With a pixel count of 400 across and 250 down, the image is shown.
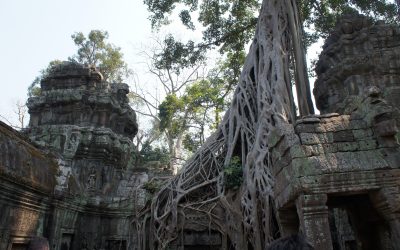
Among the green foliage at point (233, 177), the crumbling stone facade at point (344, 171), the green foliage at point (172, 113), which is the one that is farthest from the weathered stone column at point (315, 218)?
the green foliage at point (172, 113)

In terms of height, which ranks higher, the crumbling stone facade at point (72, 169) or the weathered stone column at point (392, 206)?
the crumbling stone facade at point (72, 169)

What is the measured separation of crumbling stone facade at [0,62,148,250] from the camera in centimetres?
487

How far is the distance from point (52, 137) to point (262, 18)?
585 cm

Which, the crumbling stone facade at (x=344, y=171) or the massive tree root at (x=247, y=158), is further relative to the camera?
the massive tree root at (x=247, y=158)

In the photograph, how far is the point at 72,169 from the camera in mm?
8359

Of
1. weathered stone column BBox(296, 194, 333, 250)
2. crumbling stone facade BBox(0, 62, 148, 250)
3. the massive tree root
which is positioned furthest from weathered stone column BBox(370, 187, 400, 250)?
crumbling stone facade BBox(0, 62, 148, 250)

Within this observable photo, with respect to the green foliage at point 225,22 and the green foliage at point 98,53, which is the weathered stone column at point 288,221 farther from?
the green foliage at point 98,53

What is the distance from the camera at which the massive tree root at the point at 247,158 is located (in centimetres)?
488

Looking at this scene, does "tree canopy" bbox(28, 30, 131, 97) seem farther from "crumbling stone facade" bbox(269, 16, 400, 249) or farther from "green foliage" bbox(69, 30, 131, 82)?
"crumbling stone facade" bbox(269, 16, 400, 249)

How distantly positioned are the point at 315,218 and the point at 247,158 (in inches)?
94.9

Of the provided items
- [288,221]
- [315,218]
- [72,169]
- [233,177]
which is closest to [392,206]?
[315,218]

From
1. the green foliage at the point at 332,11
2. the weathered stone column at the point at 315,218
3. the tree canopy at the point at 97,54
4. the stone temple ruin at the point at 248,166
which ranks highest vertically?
the tree canopy at the point at 97,54

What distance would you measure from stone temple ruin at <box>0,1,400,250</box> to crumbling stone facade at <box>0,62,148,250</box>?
0.03 metres

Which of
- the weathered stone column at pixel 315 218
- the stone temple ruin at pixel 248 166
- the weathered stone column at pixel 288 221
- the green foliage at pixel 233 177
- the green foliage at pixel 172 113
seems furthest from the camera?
the green foliage at pixel 172 113
